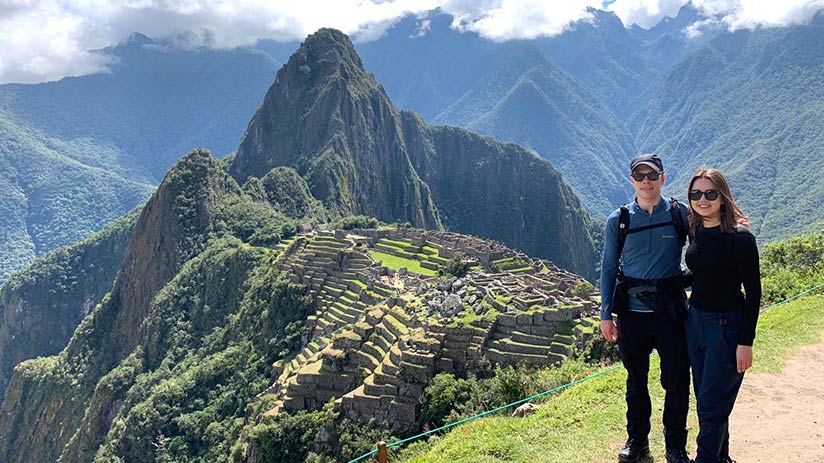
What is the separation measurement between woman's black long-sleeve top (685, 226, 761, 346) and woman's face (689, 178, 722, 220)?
0.50 ft

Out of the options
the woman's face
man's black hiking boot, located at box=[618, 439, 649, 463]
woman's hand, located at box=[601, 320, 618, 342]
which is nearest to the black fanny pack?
woman's hand, located at box=[601, 320, 618, 342]

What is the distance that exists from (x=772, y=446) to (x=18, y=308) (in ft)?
419

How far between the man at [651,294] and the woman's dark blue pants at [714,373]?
0.27 m

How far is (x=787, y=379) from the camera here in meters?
9.51

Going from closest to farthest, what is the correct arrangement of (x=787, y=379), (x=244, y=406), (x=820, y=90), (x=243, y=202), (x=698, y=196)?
1. (x=698, y=196)
2. (x=787, y=379)
3. (x=244, y=406)
4. (x=243, y=202)
5. (x=820, y=90)

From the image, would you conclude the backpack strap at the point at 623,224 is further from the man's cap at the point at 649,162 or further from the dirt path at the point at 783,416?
the dirt path at the point at 783,416

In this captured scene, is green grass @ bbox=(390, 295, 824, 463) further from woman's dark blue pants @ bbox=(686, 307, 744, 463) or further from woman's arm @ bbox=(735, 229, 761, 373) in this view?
woman's arm @ bbox=(735, 229, 761, 373)

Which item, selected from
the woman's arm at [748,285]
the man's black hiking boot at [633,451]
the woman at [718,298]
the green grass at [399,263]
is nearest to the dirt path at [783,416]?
the man's black hiking boot at [633,451]

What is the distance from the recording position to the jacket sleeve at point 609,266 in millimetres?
6840

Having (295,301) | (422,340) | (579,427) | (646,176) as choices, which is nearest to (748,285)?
(646,176)

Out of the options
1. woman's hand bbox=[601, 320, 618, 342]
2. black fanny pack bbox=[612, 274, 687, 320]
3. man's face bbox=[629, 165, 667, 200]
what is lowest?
woman's hand bbox=[601, 320, 618, 342]

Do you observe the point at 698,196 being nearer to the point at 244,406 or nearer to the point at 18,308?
the point at 244,406

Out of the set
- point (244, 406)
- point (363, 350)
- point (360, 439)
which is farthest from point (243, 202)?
point (360, 439)

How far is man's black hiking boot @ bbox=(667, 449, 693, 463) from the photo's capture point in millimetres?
6777
